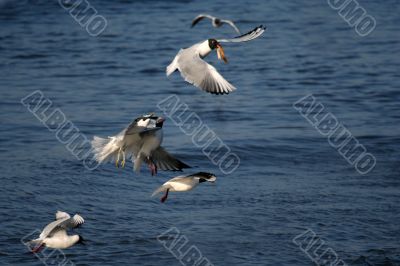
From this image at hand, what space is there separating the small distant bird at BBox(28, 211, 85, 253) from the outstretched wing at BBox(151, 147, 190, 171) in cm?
147

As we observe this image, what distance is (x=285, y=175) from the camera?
38.4ft

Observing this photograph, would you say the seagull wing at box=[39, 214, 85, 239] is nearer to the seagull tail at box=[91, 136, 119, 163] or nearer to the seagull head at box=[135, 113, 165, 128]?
the seagull tail at box=[91, 136, 119, 163]

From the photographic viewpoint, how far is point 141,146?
30.2 ft

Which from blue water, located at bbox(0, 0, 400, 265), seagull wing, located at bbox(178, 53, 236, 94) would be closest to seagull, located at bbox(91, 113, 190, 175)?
blue water, located at bbox(0, 0, 400, 265)

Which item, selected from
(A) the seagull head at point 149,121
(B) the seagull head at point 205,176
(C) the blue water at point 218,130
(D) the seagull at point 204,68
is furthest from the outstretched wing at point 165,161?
(D) the seagull at point 204,68

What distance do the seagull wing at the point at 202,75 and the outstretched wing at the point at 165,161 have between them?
1.01 metres

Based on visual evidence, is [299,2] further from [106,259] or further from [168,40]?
[106,259]

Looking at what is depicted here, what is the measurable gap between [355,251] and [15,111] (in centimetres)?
734

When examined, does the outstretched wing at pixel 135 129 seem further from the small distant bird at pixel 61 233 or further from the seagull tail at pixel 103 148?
the small distant bird at pixel 61 233

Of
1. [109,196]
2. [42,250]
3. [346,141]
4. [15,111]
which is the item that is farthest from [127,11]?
[42,250]

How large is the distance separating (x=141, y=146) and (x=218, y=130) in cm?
480

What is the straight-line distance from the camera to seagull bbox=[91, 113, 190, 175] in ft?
29.5

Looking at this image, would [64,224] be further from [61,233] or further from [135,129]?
[135,129]

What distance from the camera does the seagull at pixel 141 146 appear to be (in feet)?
29.5
